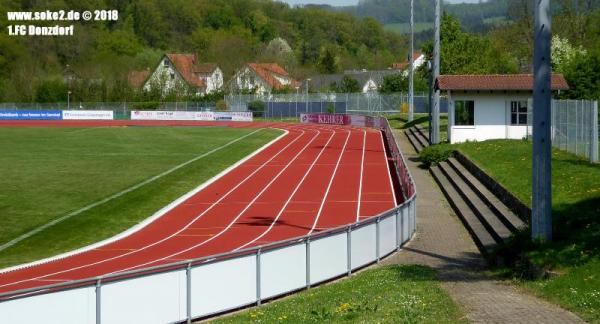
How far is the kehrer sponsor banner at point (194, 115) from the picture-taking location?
329ft

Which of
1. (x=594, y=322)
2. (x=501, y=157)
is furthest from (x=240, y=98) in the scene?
(x=594, y=322)

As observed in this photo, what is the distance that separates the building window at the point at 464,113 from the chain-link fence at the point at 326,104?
48.5 metres

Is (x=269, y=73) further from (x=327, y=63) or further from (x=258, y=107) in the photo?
(x=258, y=107)

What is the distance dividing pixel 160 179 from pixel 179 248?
1691 cm

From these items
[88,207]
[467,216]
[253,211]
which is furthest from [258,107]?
[467,216]

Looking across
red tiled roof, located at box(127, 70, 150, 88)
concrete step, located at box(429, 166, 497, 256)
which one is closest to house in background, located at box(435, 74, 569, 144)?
concrete step, located at box(429, 166, 497, 256)

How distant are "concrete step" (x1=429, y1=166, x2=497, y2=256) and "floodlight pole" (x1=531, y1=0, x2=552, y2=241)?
256cm

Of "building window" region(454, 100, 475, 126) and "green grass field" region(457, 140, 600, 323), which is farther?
"building window" region(454, 100, 475, 126)

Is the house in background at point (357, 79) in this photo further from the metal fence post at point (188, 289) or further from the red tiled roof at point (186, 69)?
the metal fence post at point (188, 289)

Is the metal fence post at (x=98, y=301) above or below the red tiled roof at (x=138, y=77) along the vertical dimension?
below

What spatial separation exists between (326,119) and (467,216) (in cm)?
6482

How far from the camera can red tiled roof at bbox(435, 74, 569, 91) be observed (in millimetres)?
46438

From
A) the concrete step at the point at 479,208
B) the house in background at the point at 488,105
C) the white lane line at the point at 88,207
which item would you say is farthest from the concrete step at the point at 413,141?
the concrete step at the point at 479,208

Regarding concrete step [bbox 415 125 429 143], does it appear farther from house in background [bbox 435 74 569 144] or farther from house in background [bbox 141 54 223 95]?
house in background [bbox 141 54 223 95]
